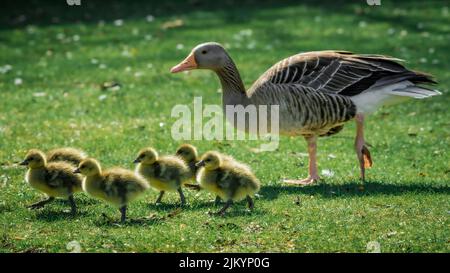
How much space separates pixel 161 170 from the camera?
8.77 metres

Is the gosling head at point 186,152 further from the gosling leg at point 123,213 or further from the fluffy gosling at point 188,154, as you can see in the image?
the gosling leg at point 123,213

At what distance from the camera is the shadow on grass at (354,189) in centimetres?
926

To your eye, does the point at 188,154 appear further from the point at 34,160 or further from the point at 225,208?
the point at 34,160

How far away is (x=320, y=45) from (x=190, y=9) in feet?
22.5

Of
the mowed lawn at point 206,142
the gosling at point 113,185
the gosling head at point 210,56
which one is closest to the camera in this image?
the mowed lawn at point 206,142

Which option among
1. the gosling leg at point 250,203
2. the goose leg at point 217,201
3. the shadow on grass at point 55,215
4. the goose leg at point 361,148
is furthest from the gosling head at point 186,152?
the goose leg at point 361,148

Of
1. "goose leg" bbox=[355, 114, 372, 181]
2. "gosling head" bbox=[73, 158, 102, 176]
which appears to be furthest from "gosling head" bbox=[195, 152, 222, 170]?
"goose leg" bbox=[355, 114, 372, 181]

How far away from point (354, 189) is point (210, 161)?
6.72ft

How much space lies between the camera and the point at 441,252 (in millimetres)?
7309

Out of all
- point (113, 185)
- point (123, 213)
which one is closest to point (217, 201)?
point (123, 213)

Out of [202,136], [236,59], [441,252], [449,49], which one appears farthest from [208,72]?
[441,252]

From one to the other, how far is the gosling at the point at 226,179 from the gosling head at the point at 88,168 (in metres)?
1.16

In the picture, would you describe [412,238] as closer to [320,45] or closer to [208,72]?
[208,72]

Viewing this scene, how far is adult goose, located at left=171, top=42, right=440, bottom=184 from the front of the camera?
32.5ft
